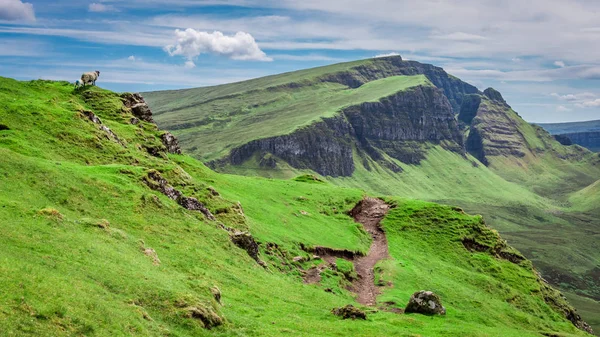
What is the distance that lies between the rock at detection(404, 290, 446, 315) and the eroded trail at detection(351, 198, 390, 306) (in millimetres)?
7633

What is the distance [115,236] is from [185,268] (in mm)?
6669

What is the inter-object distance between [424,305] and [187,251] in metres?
30.1

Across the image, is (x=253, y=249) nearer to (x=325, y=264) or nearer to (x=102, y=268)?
(x=325, y=264)

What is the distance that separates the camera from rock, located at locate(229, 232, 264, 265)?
58.5m

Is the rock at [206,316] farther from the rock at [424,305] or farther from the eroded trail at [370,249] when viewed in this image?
the eroded trail at [370,249]

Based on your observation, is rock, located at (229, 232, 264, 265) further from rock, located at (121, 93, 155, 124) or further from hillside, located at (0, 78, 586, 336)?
rock, located at (121, 93, 155, 124)

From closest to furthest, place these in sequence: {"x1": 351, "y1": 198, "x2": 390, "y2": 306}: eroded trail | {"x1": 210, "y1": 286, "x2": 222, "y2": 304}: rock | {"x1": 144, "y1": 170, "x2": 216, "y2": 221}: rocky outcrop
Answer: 1. {"x1": 210, "y1": 286, "x2": 222, "y2": 304}: rock
2. {"x1": 144, "y1": 170, "x2": 216, "y2": 221}: rocky outcrop
3. {"x1": 351, "y1": 198, "x2": 390, "y2": 306}: eroded trail

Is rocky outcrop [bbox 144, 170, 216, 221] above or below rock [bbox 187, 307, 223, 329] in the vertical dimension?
above

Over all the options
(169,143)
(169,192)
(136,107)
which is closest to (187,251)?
(169,192)

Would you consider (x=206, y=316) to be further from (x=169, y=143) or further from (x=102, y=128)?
(x=169, y=143)

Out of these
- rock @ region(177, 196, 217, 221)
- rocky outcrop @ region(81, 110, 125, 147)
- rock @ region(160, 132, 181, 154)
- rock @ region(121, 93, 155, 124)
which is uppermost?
rock @ region(121, 93, 155, 124)

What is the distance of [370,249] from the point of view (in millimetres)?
95500

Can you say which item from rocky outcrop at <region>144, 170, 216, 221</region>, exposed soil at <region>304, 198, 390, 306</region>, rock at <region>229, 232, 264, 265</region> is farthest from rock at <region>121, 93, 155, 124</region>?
rock at <region>229, 232, 264, 265</region>

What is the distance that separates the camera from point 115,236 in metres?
43.0
